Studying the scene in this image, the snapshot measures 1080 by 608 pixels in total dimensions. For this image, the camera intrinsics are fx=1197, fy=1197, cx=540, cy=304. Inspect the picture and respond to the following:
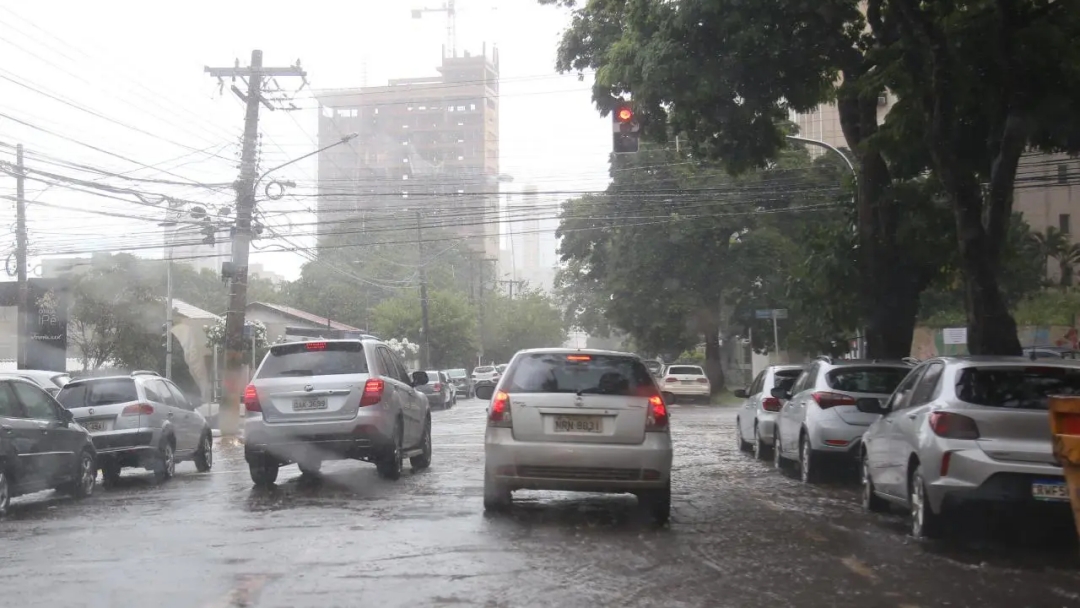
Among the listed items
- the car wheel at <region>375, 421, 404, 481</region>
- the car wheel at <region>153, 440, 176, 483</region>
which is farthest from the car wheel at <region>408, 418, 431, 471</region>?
the car wheel at <region>153, 440, 176, 483</region>

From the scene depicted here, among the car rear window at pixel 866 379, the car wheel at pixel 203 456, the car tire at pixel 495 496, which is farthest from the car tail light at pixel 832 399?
the car wheel at pixel 203 456

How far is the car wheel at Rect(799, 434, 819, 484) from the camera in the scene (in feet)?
48.3

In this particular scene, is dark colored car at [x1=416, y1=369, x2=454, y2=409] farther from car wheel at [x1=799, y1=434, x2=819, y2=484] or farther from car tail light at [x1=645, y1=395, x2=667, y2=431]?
car tail light at [x1=645, y1=395, x2=667, y2=431]

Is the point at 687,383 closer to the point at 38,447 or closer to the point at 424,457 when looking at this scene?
the point at 424,457

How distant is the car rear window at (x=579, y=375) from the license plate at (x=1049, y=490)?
10.9ft

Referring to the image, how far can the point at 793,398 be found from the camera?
1630 centimetres

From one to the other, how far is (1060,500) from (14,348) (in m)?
40.5

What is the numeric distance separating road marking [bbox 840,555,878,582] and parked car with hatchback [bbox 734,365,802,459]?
862 cm

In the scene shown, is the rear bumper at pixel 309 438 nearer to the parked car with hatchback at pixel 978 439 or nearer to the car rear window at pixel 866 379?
the car rear window at pixel 866 379

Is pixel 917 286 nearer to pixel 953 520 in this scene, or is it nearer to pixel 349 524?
pixel 953 520

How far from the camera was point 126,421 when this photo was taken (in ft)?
52.7

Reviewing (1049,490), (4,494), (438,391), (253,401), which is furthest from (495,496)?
(438,391)

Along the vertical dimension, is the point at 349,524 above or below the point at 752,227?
below

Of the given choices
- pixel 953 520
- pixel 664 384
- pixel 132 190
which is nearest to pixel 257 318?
pixel 664 384
